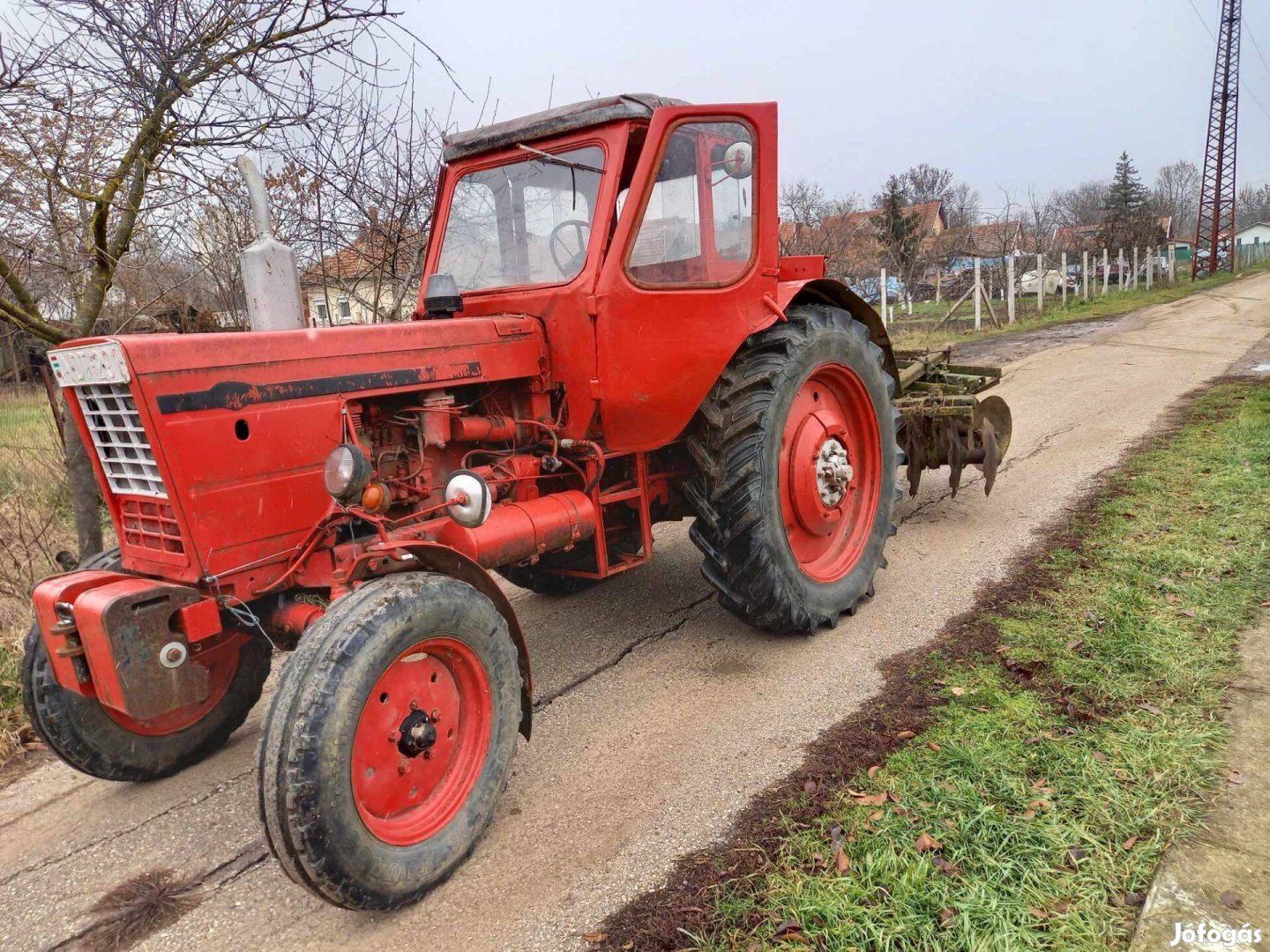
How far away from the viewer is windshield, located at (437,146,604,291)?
3.63m

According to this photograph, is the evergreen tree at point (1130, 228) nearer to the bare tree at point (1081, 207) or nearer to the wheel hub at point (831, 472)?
the bare tree at point (1081, 207)

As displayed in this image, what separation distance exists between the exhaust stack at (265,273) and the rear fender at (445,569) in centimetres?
99

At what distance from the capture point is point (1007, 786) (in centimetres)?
267

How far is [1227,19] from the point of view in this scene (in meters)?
34.0

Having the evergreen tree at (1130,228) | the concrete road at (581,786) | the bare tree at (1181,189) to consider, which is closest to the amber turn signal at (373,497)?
the concrete road at (581,786)

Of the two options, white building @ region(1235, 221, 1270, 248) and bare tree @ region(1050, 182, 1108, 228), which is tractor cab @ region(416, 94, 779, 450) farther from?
white building @ region(1235, 221, 1270, 248)

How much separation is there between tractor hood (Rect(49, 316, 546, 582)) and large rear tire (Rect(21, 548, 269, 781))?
382mm

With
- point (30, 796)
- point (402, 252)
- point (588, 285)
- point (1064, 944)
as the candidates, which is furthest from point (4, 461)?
point (1064, 944)

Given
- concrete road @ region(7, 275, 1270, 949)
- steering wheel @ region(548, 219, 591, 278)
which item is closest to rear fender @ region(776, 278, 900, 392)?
steering wheel @ region(548, 219, 591, 278)

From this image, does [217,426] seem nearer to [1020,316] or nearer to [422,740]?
[422,740]

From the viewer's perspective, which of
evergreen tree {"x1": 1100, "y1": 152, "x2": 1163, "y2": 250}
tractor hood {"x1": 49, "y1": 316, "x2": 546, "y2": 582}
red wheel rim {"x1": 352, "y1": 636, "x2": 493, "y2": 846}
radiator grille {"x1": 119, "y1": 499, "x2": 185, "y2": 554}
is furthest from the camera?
evergreen tree {"x1": 1100, "y1": 152, "x2": 1163, "y2": 250}

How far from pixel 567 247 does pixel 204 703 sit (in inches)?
93.0

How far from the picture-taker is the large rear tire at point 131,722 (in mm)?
2859

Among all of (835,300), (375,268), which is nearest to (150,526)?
(835,300)
